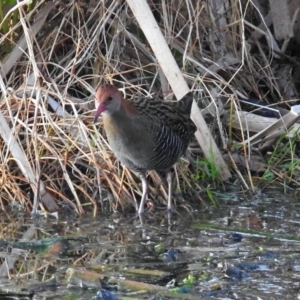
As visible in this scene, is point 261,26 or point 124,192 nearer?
point 124,192

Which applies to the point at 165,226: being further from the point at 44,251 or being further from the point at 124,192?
the point at 44,251

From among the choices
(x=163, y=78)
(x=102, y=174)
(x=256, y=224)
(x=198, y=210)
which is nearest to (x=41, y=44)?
(x=163, y=78)

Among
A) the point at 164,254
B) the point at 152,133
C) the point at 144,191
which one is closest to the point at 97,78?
the point at 152,133

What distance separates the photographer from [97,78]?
5.67m

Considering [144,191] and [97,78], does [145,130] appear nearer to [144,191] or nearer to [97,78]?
[144,191]

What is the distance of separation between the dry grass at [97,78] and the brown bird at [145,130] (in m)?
0.19

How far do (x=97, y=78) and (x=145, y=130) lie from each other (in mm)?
803

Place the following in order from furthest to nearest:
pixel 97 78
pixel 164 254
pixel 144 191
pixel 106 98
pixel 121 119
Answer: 1. pixel 97 78
2. pixel 144 191
3. pixel 121 119
4. pixel 106 98
5. pixel 164 254

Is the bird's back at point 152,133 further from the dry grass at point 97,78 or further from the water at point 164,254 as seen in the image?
the water at point 164,254

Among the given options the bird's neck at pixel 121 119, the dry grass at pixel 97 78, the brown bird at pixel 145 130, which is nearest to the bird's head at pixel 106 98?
the brown bird at pixel 145 130

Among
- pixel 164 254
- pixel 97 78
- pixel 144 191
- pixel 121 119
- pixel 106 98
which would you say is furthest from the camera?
pixel 97 78

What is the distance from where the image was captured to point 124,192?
201 inches

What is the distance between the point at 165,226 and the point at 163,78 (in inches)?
50.0

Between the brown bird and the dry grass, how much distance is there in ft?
0.64
